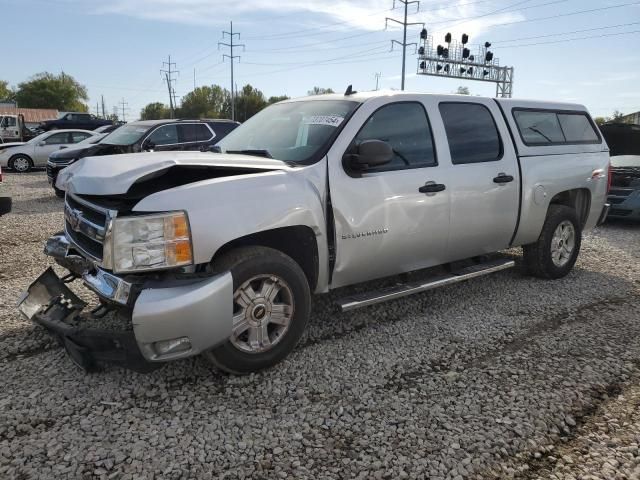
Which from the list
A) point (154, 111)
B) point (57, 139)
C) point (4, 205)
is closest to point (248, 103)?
point (154, 111)

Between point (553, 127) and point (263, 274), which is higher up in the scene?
point (553, 127)

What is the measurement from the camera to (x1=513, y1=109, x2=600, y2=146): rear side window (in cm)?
546

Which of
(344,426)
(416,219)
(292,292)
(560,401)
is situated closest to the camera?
(344,426)

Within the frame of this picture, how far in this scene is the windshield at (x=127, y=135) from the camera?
12023 mm

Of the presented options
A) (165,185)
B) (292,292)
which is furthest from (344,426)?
(165,185)

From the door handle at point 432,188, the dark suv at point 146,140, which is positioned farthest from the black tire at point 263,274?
the dark suv at point 146,140

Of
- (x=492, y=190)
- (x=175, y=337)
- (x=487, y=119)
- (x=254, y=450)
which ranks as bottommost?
(x=254, y=450)

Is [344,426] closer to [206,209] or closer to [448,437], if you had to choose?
[448,437]

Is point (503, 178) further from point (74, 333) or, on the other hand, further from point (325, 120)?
point (74, 333)

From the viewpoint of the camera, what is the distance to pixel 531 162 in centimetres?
532

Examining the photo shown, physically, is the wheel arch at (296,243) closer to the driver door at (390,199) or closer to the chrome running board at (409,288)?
the driver door at (390,199)

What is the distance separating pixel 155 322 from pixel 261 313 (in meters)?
0.75

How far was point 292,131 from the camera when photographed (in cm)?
433

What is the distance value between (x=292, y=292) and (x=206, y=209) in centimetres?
83
